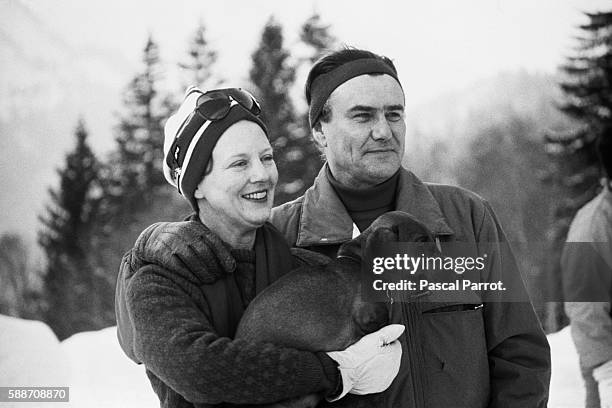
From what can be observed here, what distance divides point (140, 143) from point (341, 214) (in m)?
1.68

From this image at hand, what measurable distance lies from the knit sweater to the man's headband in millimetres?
428

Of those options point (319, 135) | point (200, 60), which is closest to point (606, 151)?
point (319, 135)

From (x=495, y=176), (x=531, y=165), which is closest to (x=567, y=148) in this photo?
(x=531, y=165)

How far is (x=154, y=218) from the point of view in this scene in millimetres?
2777

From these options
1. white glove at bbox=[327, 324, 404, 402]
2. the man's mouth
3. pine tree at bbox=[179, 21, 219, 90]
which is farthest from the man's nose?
pine tree at bbox=[179, 21, 219, 90]

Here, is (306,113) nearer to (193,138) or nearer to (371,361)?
(193,138)

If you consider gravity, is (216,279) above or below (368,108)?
below

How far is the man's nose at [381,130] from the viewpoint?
51.9 inches

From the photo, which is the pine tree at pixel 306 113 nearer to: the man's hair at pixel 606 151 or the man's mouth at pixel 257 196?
the man's hair at pixel 606 151

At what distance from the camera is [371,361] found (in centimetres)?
103

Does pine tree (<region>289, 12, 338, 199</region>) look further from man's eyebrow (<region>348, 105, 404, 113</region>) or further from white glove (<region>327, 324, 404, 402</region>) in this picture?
white glove (<region>327, 324, 404, 402</region>)

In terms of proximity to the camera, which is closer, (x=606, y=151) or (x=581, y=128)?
(x=606, y=151)

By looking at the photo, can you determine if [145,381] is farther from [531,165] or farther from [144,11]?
[531,165]

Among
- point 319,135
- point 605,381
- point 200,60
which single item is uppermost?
point 200,60
